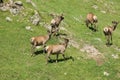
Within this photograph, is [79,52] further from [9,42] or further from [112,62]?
[9,42]

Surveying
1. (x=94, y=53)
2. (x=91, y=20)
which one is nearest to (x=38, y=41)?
(x=94, y=53)

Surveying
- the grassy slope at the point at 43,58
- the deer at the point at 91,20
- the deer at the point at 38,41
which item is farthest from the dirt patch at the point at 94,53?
the deer at the point at 91,20

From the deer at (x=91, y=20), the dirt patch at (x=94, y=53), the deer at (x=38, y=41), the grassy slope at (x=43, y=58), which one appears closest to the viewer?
the grassy slope at (x=43, y=58)

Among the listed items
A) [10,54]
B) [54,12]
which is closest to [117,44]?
[54,12]

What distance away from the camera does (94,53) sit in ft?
110

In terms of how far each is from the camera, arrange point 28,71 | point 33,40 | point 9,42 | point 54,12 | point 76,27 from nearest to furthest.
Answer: point 28,71 → point 33,40 → point 9,42 → point 76,27 → point 54,12

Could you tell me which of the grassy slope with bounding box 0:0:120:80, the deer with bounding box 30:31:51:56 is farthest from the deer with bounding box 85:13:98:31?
the deer with bounding box 30:31:51:56

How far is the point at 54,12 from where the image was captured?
143ft

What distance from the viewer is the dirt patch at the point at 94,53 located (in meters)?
32.0

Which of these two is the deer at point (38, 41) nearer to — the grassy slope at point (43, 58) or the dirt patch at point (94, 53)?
the grassy slope at point (43, 58)

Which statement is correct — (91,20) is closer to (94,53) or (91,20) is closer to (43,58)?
(94,53)

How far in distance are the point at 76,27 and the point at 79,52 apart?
7799 millimetres

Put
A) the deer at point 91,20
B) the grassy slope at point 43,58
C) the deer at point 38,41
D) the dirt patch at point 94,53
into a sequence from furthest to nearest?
the deer at point 91,20, the dirt patch at point 94,53, the deer at point 38,41, the grassy slope at point 43,58

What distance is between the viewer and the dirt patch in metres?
32.0
